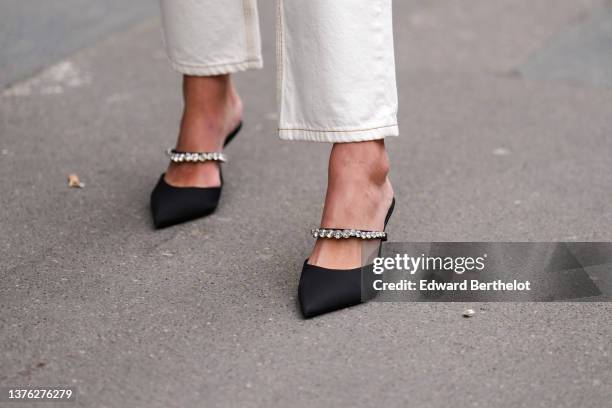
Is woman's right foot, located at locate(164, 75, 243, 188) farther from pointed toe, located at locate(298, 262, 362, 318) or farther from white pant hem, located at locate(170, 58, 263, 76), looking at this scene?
pointed toe, located at locate(298, 262, 362, 318)

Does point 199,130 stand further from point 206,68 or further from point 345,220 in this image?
point 345,220

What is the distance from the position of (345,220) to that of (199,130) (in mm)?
466

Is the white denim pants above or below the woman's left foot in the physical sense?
above

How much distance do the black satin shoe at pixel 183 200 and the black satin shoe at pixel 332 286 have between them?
1.23 ft

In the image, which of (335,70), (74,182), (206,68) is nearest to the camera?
(335,70)

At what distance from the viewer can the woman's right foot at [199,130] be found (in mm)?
1953

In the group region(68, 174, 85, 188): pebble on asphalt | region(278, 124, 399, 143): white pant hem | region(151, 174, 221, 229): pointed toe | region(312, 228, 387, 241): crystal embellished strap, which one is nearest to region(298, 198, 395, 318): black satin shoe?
region(312, 228, 387, 241): crystal embellished strap

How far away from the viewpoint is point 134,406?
4.43ft

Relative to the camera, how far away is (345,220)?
5.41ft

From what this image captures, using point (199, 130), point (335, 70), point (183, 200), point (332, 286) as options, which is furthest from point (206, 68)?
point (332, 286)

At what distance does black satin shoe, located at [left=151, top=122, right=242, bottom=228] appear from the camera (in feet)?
6.28

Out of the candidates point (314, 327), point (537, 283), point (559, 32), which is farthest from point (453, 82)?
point (314, 327)

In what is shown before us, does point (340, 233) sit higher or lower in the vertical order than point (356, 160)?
lower

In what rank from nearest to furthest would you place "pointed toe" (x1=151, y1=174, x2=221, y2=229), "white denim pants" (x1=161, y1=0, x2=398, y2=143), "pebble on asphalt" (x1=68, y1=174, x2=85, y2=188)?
"white denim pants" (x1=161, y1=0, x2=398, y2=143) → "pointed toe" (x1=151, y1=174, x2=221, y2=229) → "pebble on asphalt" (x1=68, y1=174, x2=85, y2=188)
